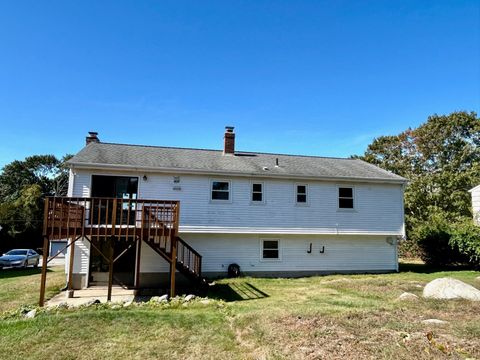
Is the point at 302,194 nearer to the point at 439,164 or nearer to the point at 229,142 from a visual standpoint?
the point at 229,142

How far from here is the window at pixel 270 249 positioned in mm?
14281

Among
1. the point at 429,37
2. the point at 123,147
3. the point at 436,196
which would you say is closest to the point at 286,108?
the point at 429,37

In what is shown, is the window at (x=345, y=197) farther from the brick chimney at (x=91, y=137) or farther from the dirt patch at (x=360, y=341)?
the brick chimney at (x=91, y=137)

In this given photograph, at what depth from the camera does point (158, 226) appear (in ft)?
34.4

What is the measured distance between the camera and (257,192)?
46.3 feet

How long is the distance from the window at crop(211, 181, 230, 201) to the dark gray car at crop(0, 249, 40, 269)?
14.5m

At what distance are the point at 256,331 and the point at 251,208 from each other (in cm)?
792

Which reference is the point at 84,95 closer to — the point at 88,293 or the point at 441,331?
the point at 88,293

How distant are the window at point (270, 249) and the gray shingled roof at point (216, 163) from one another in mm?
3087

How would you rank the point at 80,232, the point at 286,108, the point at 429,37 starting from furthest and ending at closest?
the point at 286,108 → the point at 429,37 → the point at 80,232

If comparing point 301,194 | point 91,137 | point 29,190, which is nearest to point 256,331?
point 301,194

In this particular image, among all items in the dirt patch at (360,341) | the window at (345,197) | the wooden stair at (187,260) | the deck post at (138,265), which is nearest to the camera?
the dirt patch at (360,341)

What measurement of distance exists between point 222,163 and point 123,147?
5.03m

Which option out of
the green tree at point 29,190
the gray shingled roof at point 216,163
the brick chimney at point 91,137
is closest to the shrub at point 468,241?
the gray shingled roof at point 216,163
